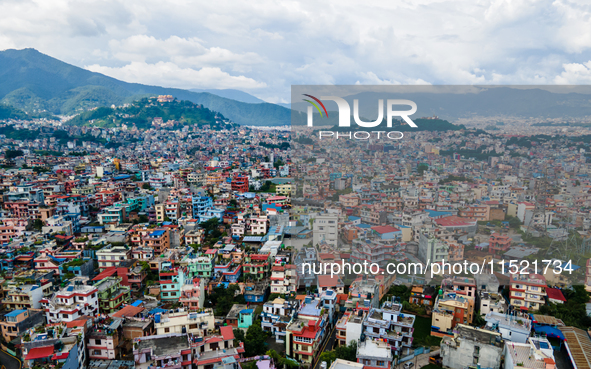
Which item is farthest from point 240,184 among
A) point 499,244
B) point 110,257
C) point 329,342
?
point 329,342

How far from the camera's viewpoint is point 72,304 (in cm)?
616

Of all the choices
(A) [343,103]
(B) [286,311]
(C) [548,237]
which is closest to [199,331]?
(B) [286,311]

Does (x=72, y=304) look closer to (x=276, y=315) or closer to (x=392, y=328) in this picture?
(x=276, y=315)

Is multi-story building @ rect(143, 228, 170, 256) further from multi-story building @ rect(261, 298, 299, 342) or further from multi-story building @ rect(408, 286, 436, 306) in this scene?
multi-story building @ rect(408, 286, 436, 306)

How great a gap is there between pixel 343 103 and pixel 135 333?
245 inches

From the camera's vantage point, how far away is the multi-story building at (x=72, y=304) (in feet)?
19.7

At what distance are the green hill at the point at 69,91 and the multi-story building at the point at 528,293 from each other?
60839mm

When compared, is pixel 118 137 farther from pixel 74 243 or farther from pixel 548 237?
pixel 548 237

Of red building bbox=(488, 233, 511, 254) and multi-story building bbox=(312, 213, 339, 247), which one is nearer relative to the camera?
red building bbox=(488, 233, 511, 254)

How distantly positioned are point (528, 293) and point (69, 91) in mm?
73294

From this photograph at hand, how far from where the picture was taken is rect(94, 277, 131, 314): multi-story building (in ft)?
22.9

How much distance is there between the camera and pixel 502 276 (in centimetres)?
870

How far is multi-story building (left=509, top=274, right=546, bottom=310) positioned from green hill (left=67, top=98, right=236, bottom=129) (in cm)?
4160

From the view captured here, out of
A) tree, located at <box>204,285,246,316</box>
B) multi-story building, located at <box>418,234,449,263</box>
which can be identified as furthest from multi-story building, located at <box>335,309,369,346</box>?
multi-story building, located at <box>418,234,449,263</box>
